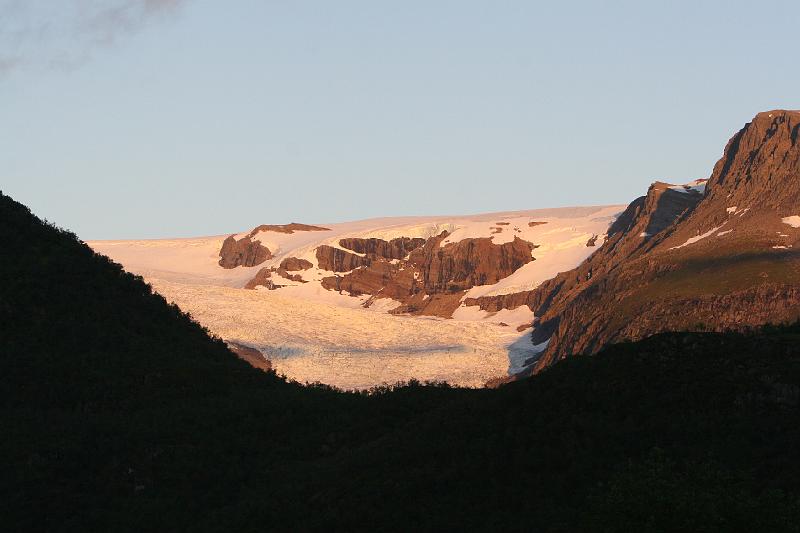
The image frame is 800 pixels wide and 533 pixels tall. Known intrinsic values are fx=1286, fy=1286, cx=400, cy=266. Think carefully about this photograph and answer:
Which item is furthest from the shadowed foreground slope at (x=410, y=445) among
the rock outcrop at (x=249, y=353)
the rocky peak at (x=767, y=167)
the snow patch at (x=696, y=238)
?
the rocky peak at (x=767, y=167)

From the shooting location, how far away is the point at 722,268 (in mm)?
149625

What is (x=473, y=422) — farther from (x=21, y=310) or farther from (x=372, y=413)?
(x=21, y=310)

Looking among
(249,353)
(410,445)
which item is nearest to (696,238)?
(249,353)

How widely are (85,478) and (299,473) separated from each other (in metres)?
6.46

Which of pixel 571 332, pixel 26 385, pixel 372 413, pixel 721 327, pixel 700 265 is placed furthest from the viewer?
pixel 571 332

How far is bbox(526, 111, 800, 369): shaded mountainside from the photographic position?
135250 mm

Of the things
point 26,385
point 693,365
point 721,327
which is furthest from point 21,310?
point 721,327

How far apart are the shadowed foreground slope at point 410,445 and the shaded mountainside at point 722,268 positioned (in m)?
78.2

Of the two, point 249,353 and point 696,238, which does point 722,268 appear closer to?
point 696,238

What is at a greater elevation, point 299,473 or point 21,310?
point 21,310

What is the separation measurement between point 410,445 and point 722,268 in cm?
12082

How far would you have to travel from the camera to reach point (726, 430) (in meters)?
31.2

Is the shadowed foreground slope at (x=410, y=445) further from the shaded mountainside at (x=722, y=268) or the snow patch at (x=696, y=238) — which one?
the snow patch at (x=696, y=238)

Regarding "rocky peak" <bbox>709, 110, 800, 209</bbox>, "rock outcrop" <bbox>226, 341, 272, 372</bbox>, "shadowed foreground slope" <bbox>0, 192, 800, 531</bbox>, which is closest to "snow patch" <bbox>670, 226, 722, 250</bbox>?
"rocky peak" <bbox>709, 110, 800, 209</bbox>
